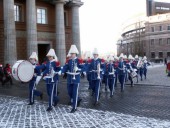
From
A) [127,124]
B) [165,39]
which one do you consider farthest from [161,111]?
[165,39]

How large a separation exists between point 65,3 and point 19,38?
7059 mm

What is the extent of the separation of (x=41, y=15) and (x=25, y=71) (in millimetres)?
26192

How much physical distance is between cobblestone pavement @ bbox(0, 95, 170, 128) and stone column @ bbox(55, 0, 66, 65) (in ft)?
80.1

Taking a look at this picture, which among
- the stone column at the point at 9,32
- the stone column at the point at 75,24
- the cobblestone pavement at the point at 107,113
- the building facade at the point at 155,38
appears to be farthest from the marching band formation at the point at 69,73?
the building facade at the point at 155,38

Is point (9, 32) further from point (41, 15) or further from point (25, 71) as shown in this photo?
point (25, 71)

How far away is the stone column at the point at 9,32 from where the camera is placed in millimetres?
29000

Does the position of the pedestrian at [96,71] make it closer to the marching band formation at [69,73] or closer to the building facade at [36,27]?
the marching band formation at [69,73]

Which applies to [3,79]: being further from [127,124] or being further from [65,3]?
[127,124]

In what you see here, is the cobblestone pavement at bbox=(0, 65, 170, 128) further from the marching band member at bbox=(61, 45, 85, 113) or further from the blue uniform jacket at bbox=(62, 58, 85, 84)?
the blue uniform jacket at bbox=(62, 58, 85, 84)

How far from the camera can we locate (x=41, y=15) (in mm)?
36188

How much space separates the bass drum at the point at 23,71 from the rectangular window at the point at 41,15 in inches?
1002

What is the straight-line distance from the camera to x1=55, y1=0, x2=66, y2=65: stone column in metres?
34.7

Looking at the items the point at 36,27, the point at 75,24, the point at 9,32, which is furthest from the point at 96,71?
the point at 75,24

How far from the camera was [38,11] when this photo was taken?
117 feet
